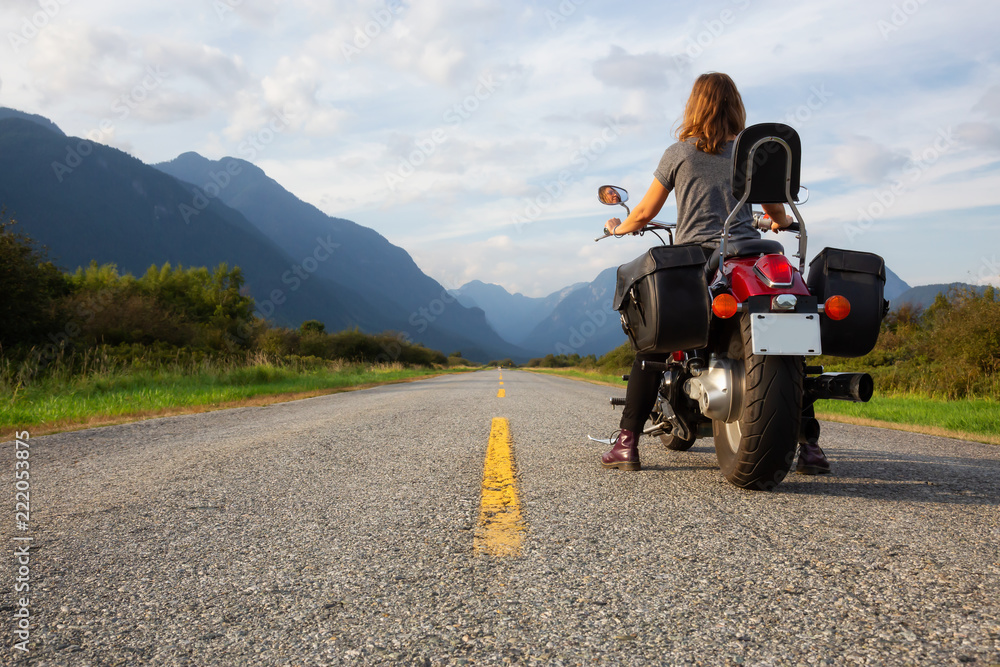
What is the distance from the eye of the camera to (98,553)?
1913mm

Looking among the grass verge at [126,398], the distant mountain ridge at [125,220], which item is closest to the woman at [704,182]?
the grass verge at [126,398]

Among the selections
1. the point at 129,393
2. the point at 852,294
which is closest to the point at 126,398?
the point at 129,393

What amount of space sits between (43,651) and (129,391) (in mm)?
10587

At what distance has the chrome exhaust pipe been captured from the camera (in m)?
2.63

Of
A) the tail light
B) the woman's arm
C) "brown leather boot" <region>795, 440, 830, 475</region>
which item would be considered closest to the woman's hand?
the woman's arm

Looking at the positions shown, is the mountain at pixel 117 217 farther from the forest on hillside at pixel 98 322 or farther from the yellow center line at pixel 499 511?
the yellow center line at pixel 499 511

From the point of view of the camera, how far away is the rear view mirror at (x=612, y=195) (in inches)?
144

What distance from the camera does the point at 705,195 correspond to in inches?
119

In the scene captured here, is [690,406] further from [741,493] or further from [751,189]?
[751,189]

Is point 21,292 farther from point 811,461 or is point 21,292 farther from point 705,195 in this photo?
point 811,461

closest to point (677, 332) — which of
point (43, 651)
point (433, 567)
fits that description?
point (433, 567)

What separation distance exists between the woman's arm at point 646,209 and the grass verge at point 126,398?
5660 millimetres

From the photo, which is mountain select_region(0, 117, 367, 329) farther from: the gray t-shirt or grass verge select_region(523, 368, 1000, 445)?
the gray t-shirt

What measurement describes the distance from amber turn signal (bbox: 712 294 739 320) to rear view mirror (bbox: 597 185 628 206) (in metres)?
1.35
